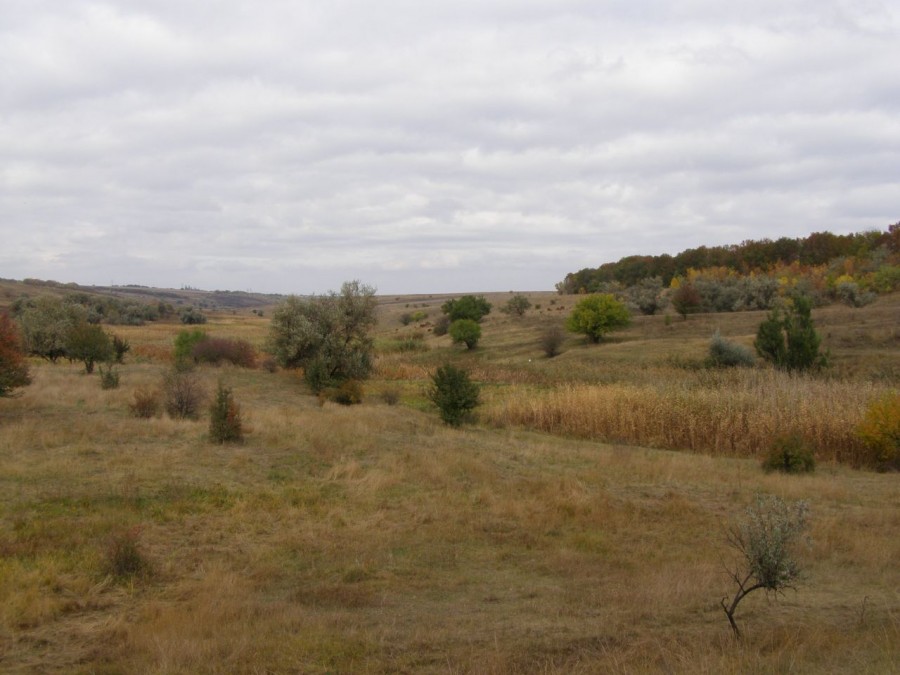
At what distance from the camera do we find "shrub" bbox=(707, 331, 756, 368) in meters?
36.8

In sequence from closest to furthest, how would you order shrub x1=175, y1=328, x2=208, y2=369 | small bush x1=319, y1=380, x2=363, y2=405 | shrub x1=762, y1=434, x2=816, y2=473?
shrub x1=762, y1=434, x2=816, y2=473 → small bush x1=319, y1=380, x2=363, y2=405 → shrub x1=175, y1=328, x2=208, y2=369

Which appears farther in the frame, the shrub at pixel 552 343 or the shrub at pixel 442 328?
the shrub at pixel 442 328

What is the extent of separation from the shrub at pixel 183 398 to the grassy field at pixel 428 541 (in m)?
1.40

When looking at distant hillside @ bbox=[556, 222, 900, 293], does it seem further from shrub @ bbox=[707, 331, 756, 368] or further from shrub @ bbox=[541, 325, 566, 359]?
shrub @ bbox=[707, 331, 756, 368]

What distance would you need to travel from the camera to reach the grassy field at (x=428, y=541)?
607cm

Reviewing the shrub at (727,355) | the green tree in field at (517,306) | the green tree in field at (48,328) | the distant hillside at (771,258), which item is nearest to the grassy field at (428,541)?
the green tree in field at (48,328)

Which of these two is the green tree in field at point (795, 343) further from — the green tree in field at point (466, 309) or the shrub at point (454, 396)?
the green tree in field at point (466, 309)

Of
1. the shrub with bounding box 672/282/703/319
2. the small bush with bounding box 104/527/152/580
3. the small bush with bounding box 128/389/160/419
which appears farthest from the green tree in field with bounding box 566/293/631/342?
the small bush with bounding box 104/527/152/580

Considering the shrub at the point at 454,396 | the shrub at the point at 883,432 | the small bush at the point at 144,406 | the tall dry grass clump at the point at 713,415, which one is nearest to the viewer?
the shrub at the point at 883,432

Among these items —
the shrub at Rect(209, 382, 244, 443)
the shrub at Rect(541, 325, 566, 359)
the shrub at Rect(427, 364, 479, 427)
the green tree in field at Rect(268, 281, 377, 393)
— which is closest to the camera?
the shrub at Rect(209, 382, 244, 443)

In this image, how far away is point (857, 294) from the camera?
54.6 m

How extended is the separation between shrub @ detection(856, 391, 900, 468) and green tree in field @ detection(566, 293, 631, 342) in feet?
111

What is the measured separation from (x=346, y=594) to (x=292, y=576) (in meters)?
1.10

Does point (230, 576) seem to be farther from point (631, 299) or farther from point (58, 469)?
point (631, 299)
